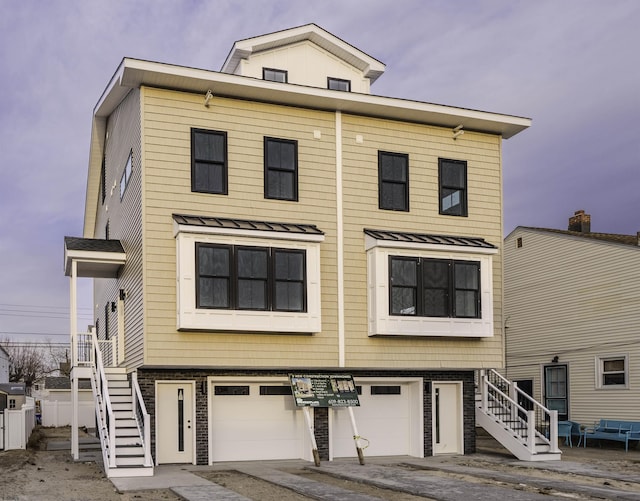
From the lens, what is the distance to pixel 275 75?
2130 cm

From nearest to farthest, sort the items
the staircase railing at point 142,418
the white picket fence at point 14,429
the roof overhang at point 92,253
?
the staircase railing at point 142,418
the roof overhang at point 92,253
the white picket fence at point 14,429

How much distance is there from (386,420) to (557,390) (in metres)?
9.29

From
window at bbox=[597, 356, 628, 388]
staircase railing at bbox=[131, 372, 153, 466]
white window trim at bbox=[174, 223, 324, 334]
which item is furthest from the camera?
window at bbox=[597, 356, 628, 388]

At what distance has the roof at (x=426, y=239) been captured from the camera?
19734mm

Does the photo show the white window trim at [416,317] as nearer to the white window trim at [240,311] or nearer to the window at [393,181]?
the window at [393,181]

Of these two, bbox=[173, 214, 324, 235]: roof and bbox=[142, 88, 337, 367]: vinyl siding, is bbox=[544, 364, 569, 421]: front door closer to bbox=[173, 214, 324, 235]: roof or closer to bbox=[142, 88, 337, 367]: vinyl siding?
bbox=[142, 88, 337, 367]: vinyl siding

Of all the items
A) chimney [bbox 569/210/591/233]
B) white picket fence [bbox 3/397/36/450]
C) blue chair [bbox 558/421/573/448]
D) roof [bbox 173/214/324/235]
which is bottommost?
blue chair [bbox 558/421/573/448]

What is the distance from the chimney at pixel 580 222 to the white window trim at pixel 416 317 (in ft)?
35.5

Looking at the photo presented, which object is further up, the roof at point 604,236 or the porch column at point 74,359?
the roof at point 604,236

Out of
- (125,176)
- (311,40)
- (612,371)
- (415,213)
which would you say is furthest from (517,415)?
(125,176)

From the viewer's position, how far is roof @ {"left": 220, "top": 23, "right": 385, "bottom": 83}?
2081 cm

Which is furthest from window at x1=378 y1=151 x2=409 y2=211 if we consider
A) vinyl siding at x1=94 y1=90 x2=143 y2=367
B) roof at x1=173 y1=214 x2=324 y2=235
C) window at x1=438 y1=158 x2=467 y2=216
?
vinyl siding at x1=94 y1=90 x2=143 y2=367

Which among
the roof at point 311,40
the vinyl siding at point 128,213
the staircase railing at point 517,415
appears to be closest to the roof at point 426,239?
the staircase railing at point 517,415

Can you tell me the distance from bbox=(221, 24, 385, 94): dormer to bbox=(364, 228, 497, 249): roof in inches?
182
